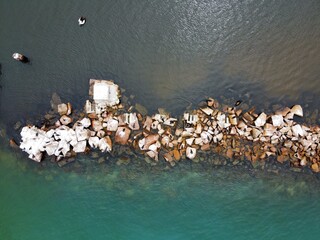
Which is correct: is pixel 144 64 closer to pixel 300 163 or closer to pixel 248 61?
pixel 248 61

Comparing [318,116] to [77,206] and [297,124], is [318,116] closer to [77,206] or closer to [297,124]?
[297,124]

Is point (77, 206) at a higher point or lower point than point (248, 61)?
lower

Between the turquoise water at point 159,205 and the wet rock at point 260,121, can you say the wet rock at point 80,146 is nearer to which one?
the turquoise water at point 159,205

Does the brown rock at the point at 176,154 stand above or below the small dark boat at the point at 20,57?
below

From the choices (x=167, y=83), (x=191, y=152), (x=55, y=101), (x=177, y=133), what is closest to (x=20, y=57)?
(x=55, y=101)

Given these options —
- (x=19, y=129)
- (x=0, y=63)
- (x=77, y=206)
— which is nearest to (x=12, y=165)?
(x=19, y=129)

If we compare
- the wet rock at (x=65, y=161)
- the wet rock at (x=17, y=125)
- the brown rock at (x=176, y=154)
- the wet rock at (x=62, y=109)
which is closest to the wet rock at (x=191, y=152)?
the brown rock at (x=176, y=154)

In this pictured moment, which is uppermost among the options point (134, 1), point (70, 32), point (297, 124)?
point (134, 1)
